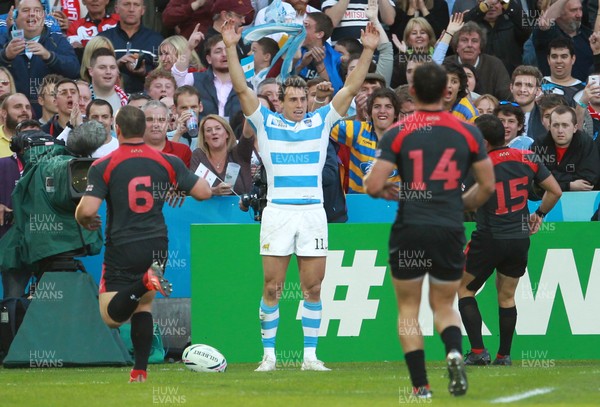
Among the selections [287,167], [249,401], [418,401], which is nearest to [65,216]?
[287,167]

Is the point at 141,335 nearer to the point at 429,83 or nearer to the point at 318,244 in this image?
the point at 318,244

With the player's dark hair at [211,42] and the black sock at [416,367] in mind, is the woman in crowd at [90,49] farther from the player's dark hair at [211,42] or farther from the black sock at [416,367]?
the black sock at [416,367]

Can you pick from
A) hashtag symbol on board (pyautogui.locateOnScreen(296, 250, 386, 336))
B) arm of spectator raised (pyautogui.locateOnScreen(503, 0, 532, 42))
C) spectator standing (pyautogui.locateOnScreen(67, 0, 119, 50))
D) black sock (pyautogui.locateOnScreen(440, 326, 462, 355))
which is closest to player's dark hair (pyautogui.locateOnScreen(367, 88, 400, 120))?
hashtag symbol on board (pyautogui.locateOnScreen(296, 250, 386, 336))

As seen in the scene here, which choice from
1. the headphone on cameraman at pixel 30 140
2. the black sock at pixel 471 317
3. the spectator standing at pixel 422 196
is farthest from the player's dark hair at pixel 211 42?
the spectator standing at pixel 422 196

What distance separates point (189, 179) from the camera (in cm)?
998

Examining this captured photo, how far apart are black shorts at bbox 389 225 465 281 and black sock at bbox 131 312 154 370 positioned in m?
2.63

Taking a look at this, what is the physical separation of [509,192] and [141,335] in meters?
3.79

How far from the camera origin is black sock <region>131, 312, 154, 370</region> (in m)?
10.0

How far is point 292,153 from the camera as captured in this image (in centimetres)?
1120

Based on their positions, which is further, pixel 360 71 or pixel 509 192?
pixel 509 192

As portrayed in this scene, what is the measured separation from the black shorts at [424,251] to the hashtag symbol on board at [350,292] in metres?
4.17

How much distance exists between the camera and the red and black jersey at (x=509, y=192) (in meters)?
11.3

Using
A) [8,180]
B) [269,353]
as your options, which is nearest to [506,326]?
[269,353]

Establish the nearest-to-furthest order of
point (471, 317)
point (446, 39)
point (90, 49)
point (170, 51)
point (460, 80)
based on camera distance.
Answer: point (471, 317), point (460, 80), point (90, 49), point (446, 39), point (170, 51)
